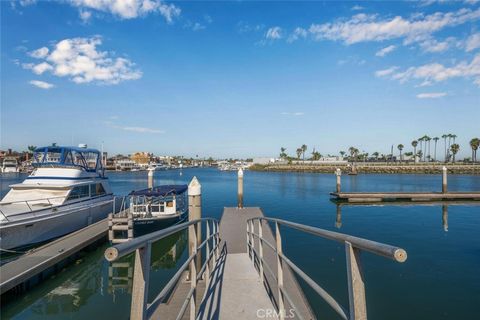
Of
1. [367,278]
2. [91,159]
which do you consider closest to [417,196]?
[367,278]

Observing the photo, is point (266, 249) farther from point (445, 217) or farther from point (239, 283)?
point (445, 217)

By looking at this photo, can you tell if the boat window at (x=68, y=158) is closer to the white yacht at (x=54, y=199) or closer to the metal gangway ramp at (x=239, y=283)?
the white yacht at (x=54, y=199)

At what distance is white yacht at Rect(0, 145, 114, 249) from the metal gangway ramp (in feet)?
32.9

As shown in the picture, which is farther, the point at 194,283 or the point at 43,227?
the point at 43,227

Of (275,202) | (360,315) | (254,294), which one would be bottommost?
(275,202)

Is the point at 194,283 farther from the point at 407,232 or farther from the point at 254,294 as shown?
the point at 407,232

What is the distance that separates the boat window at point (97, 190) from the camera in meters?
20.6

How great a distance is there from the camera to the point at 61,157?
65.3ft

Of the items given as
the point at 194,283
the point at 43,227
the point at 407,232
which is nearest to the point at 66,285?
the point at 43,227

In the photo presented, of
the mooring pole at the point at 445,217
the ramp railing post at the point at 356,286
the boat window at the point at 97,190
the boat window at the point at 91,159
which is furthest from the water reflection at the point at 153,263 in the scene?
the mooring pole at the point at 445,217

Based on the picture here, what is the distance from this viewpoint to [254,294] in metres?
5.29

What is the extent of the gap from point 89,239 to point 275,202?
2350cm

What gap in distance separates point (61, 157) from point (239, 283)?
18.6 meters

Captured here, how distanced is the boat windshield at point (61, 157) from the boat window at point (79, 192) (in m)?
1.89
